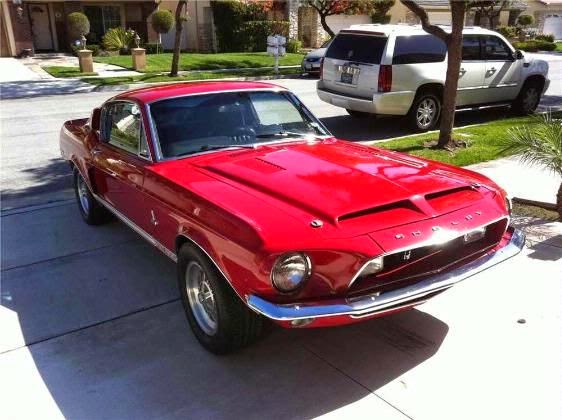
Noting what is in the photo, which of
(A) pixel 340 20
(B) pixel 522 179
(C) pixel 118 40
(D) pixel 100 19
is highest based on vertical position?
(D) pixel 100 19

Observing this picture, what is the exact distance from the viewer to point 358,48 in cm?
977

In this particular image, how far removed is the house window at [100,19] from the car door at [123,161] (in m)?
26.1

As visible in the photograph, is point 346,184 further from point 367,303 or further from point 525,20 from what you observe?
point 525,20

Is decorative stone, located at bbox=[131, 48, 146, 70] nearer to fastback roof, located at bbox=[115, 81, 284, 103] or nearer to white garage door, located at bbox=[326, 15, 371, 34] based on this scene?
fastback roof, located at bbox=[115, 81, 284, 103]

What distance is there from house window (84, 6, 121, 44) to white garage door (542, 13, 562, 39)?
37.8 meters

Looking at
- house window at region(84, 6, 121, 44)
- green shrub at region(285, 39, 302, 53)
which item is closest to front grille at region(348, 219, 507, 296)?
green shrub at region(285, 39, 302, 53)

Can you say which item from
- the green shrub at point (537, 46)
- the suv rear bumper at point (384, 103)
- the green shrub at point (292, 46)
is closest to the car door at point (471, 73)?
the suv rear bumper at point (384, 103)

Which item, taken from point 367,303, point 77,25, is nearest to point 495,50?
point 367,303

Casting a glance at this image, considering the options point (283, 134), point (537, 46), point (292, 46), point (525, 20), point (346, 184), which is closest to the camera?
point (346, 184)

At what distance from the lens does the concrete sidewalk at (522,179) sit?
6367mm

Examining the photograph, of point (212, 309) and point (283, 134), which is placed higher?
point (283, 134)

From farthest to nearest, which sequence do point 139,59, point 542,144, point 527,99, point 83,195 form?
point 139,59 < point 527,99 < point 83,195 < point 542,144

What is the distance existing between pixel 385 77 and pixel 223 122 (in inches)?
223

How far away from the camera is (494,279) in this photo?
441 cm
